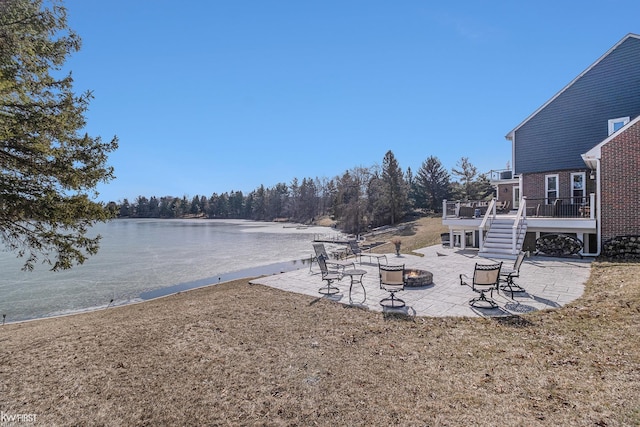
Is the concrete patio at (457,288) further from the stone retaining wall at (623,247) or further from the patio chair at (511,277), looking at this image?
the stone retaining wall at (623,247)

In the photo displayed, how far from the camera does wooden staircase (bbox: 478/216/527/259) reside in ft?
41.1

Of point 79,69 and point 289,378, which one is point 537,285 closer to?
point 289,378

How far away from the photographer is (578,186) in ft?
49.0

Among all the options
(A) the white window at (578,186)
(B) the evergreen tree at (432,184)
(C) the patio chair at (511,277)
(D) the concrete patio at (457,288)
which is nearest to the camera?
(D) the concrete patio at (457,288)

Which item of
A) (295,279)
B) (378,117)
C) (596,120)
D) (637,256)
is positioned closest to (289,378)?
(295,279)

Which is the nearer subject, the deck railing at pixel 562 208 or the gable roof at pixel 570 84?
the deck railing at pixel 562 208

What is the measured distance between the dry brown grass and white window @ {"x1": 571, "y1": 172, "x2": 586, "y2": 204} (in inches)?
414

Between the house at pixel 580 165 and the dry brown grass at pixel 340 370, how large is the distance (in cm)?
683

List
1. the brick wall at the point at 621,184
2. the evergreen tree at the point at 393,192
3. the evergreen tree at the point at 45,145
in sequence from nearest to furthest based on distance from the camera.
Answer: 1. the evergreen tree at the point at 45,145
2. the brick wall at the point at 621,184
3. the evergreen tree at the point at 393,192

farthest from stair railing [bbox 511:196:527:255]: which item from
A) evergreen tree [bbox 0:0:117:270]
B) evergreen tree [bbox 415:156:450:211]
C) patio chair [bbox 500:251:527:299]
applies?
evergreen tree [bbox 415:156:450:211]

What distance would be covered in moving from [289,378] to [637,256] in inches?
527

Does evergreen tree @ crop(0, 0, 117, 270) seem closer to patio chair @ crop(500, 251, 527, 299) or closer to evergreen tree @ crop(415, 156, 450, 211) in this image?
patio chair @ crop(500, 251, 527, 299)

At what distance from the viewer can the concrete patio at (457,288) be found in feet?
21.9

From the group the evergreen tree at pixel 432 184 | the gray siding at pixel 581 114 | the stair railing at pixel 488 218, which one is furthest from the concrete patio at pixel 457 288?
the evergreen tree at pixel 432 184
